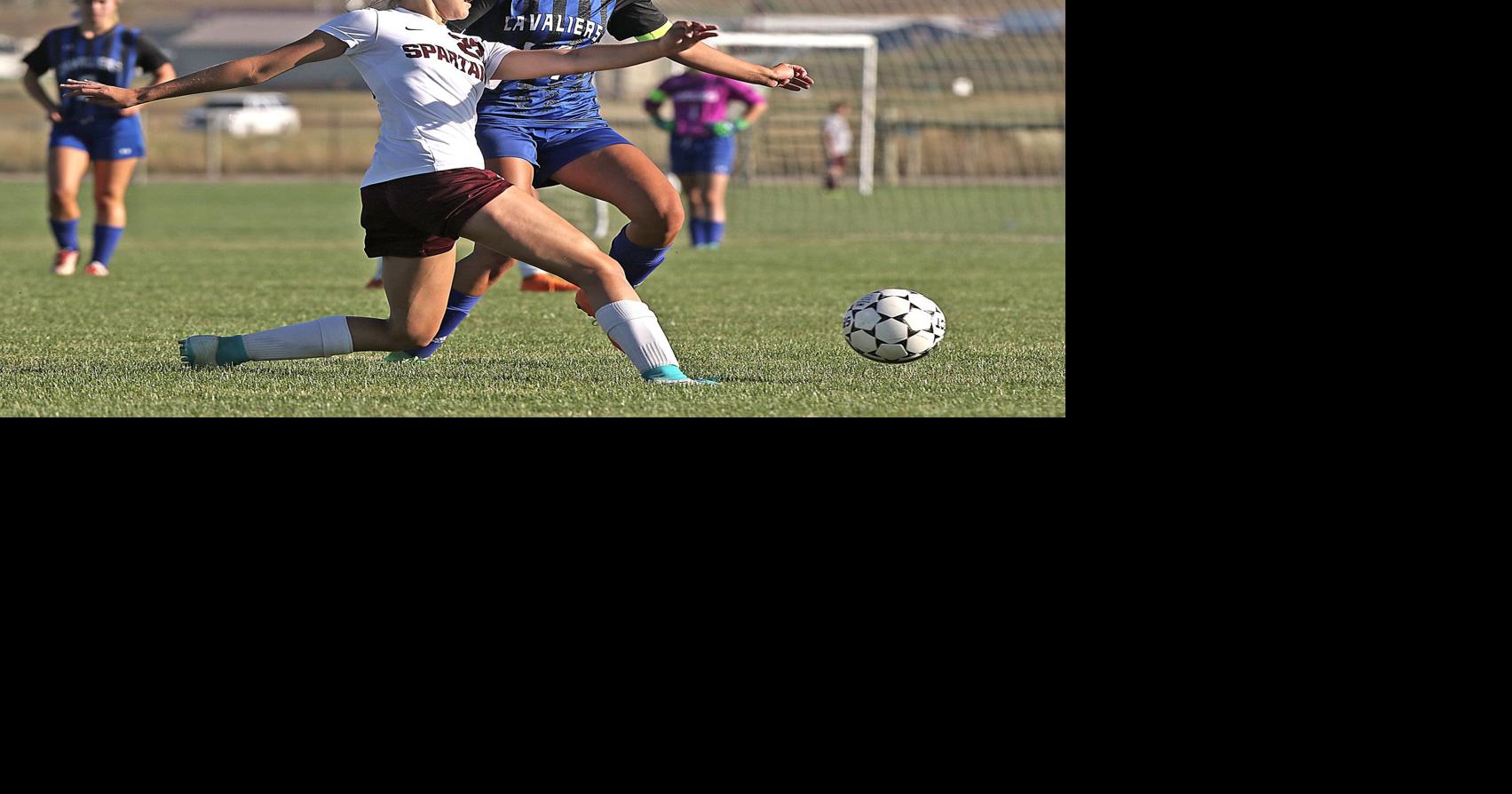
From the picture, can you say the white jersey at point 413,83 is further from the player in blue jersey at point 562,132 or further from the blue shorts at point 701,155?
the blue shorts at point 701,155

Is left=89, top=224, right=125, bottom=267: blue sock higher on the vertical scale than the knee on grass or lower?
lower

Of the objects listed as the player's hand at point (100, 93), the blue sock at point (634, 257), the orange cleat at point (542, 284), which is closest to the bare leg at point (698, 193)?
the orange cleat at point (542, 284)

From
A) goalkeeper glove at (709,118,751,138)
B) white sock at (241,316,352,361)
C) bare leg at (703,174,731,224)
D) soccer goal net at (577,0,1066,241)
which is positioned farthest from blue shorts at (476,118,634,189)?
soccer goal net at (577,0,1066,241)

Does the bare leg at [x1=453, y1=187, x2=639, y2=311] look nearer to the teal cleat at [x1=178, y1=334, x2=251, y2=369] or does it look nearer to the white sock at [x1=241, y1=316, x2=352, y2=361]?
the white sock at [x1=241, y1=316, x2=352, y2=361]

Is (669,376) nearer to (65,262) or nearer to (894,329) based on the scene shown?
(894,329)

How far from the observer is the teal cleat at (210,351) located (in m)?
6.11

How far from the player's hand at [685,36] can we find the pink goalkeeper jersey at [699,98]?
936 centimetres

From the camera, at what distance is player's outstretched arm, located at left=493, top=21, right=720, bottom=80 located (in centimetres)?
536

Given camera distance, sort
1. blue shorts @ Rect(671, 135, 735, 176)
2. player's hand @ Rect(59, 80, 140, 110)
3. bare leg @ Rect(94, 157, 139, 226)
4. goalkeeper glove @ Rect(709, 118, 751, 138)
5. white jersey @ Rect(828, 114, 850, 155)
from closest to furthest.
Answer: player's hand @ Rect(59, 80, 140, 110) → bare leg @ Rect(94, 157, 139, 226) → goalkeeper glove @ Rect(709, 118, 751, 138) → blue shorts @ Rect(671, 135, 735, 176) → white jersey @ Rect(828, 114, 850, 155)

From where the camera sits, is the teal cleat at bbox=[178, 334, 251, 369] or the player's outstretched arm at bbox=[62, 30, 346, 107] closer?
the player's outstretched arm at bbox=[62, 30, 346, 107]

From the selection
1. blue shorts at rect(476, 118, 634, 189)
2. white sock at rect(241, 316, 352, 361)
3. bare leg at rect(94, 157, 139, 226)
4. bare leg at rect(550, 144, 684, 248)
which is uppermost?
blue shorts at rect(476, 118, 634, 189)

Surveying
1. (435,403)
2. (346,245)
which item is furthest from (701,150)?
(435,403)

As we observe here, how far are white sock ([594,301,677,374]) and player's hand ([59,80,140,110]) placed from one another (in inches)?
60.1

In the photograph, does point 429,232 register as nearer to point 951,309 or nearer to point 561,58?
point 561,58
